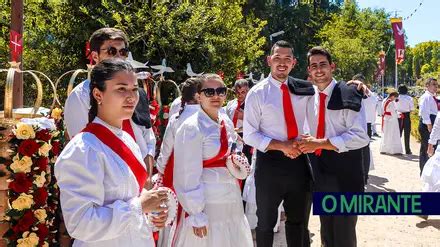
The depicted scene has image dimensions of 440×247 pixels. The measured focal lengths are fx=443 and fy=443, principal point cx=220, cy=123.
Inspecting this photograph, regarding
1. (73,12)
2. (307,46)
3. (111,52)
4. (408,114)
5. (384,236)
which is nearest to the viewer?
Answer: (111,52)

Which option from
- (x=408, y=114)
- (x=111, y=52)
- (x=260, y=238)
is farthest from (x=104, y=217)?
(x=408, y=114)

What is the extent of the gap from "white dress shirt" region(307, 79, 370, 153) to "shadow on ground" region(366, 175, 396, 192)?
Answer: 502 cm

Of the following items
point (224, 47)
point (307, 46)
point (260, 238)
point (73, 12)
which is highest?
point (307, 46)

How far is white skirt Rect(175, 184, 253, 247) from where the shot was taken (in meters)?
3.53

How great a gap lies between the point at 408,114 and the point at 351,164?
10.4 m

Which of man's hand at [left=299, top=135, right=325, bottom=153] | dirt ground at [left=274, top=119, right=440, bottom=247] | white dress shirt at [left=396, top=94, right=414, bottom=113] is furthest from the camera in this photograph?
white dress shirt at [left=396, top=94, right=414, bottom=113]

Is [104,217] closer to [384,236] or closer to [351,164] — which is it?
[351,164]

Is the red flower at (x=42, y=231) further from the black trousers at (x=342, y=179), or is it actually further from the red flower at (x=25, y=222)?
the black trousers at (x=342, y=179)

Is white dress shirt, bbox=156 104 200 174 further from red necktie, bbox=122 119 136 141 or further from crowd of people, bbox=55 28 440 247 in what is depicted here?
red necktie, bbox=122 119 136 141

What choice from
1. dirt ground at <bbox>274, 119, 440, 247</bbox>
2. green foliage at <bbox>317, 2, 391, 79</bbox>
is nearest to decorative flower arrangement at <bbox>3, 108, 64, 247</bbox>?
dirt ground at <bbox>274, 119, 440, 247</bbox>

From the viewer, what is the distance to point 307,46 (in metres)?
35.3

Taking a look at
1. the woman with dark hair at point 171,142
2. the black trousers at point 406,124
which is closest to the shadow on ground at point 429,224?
the woman with dark hair at point 171,142

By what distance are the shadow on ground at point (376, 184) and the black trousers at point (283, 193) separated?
5087 millimetres

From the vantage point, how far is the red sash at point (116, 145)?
7.23 feet
